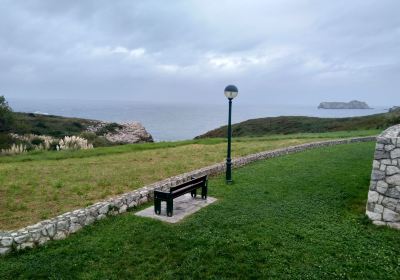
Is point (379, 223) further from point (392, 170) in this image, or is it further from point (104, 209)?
point (104, 209)

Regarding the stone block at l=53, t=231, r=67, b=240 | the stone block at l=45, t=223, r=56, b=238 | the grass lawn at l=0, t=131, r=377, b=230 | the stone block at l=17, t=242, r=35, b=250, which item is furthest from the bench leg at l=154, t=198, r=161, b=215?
the stone block at l=17, t=242, r=35, b=250

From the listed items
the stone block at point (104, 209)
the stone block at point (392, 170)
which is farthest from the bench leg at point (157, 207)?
the stone block at point (392, 170)

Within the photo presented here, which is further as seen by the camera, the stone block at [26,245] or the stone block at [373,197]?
the stone block at [373,197]

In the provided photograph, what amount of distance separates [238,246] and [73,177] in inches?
325

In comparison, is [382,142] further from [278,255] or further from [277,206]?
[278,255]

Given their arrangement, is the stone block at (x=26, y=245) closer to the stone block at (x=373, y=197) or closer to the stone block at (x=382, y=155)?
the stone block at (x=373, y=197)

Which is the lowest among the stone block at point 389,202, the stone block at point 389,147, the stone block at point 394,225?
the stone block at point 394,225

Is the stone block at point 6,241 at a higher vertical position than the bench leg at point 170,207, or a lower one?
lower

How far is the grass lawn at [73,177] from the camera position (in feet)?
28.9

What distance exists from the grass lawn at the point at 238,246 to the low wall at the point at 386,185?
34 centimetres

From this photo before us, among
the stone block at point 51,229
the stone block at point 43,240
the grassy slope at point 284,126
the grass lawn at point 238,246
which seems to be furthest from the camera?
the grassy slope at point 284,126

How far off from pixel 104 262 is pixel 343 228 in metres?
5.55

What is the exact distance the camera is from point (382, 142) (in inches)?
315

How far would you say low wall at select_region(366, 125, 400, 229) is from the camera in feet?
25.3
